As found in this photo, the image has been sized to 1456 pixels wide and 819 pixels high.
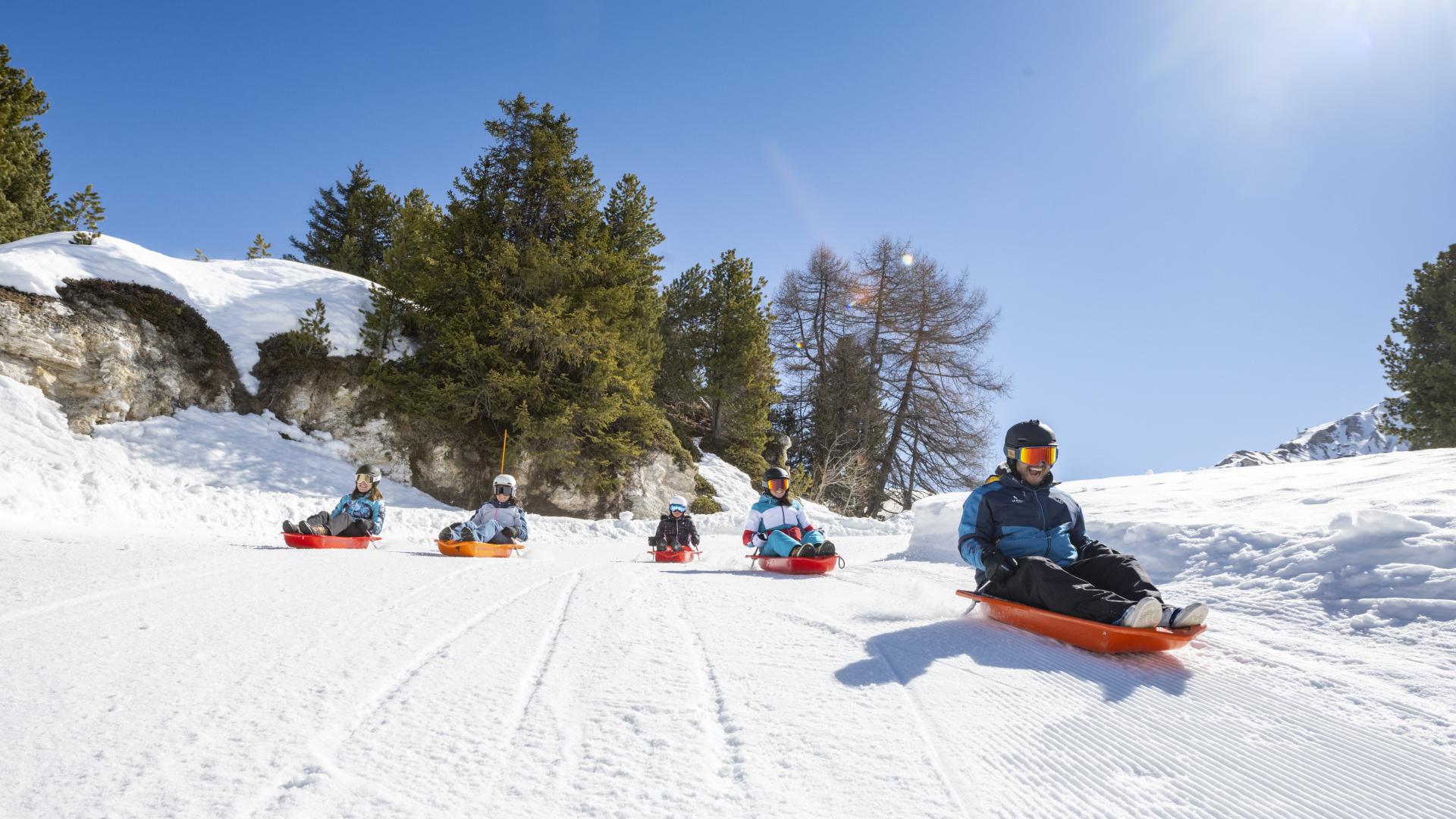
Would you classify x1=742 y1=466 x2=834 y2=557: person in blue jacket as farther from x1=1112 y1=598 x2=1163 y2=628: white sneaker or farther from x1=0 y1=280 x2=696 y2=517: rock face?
x1=0 y1=280 x2=696 y2=517: rock face

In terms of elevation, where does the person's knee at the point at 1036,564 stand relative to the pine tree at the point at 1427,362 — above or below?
below

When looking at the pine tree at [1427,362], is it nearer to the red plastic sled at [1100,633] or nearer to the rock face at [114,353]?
the red plastic sled at [1100,633]

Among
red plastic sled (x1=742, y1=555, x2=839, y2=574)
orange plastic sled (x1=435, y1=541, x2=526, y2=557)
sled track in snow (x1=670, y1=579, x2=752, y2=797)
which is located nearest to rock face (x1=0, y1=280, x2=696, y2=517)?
orange plastic sled (x1=435, y1=541, x2=526, y2=557)

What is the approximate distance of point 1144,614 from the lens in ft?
10.6

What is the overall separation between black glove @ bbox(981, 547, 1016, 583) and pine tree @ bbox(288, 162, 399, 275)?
97.6ft

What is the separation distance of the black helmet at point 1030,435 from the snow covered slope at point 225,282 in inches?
652

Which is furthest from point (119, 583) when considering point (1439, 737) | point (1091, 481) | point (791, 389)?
point (791, 389)

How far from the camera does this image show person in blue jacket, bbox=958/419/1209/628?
3887 millimetres

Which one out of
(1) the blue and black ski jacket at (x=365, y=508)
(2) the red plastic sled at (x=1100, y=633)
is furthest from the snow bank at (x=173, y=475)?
(2) the red plastic sled at (x=1100, y=633)

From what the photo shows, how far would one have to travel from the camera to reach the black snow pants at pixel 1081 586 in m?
3.45

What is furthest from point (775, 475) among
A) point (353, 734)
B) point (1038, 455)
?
point (353, 734)

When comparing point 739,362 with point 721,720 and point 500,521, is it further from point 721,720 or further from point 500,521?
point 721,720

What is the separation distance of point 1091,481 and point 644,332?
41.1ft

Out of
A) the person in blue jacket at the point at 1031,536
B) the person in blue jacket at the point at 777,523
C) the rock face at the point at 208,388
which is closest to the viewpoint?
the person in blue jacket at the point at 1031,536
